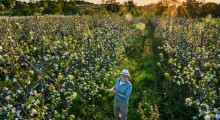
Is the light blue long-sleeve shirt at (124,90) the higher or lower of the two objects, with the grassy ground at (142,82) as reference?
higher

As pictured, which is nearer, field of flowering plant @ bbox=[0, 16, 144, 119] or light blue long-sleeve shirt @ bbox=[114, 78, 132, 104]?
field of flowering plant @ bbox=[0, 16, 144, 119]

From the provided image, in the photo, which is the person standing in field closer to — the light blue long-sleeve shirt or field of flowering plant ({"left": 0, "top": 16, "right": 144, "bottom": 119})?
the light blue long-sleeve shirt

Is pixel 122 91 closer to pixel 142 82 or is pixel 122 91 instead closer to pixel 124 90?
pixel 124 90

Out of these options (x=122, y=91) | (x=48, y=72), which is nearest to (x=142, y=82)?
(x=48, y=72)

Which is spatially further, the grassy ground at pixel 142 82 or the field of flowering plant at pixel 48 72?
the grassy ground at pixel 142 82

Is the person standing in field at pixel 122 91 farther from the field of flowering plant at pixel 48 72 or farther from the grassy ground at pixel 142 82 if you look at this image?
the field of flowering plant at pixel 48 72

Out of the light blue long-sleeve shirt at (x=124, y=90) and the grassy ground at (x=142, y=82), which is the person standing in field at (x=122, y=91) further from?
the grassy ground at (x=142, y=82)

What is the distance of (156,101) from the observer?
11578 millimetres

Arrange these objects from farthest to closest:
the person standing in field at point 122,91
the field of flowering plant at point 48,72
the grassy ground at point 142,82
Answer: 1. the grassy ground at point 142,82
2. the person standing in field at point 122,91
3. the field of flowering plant at point 48,72

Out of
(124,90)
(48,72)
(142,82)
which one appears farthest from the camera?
(142,82)

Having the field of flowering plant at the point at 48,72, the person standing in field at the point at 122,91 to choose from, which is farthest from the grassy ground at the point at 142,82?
the field of flowering plant at the point at 48,72

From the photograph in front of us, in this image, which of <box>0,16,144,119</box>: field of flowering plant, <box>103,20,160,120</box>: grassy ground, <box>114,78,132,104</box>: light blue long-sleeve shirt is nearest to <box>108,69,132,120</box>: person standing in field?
<box>114,78,132,104</box>: light blue long-sleeve shirt

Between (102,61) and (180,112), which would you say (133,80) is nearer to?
(102,61)

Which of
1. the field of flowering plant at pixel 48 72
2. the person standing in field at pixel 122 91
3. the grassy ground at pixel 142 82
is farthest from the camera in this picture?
the grassy ground at pixel 142 82
